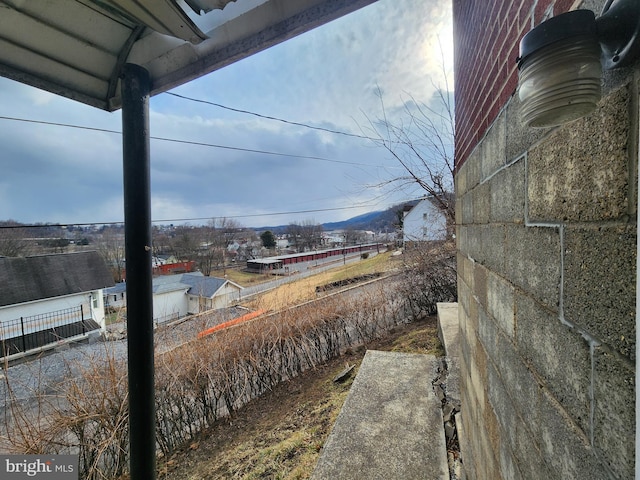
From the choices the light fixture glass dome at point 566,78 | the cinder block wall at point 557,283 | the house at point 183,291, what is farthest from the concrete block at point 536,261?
the house at point 183,291

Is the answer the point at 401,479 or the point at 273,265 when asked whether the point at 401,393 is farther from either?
the point at 273,265

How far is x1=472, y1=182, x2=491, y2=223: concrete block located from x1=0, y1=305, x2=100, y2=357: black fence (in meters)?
19.1

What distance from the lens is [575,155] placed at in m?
0.61

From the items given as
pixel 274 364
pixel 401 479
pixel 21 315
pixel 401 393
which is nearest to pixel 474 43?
pixel 401 479

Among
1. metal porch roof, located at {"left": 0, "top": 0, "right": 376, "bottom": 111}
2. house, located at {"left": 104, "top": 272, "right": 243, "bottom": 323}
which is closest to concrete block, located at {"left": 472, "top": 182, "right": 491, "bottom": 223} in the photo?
metal porch roof, located at {"left": 0, "top": 0, "right": 376, "bottom": 111}

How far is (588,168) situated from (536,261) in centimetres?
35

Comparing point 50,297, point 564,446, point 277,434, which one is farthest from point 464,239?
point 50,297

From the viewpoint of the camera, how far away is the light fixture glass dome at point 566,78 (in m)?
0.47

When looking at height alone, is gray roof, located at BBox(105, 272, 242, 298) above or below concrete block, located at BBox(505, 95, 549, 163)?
below

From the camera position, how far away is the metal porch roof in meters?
1.47

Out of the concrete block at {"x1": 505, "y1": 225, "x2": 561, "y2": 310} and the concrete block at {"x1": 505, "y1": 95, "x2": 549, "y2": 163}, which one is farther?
the concrete block at {"x1": 505, "y1": 95, "x2": 549, "y2": 163}

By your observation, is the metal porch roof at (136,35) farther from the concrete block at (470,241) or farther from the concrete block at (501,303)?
the concrete block at (501,303)

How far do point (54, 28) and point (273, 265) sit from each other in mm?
27380

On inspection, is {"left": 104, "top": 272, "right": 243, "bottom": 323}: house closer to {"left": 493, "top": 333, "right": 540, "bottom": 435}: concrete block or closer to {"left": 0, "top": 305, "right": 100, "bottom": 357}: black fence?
{"left": 0, "top": 305, "right": 100, "bottom": 357}: black fence
